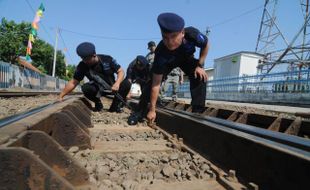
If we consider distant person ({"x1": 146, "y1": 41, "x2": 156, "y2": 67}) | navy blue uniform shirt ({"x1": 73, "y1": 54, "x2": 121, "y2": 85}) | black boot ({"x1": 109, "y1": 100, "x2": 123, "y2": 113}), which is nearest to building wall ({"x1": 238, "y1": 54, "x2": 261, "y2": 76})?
distant person ({"x1": 146, "y1": 41, "x2": 156, "y2": 67})

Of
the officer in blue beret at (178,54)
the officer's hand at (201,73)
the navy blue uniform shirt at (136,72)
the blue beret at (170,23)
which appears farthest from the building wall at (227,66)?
the blue beret at (170,23)

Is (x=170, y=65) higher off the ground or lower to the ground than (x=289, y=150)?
higher

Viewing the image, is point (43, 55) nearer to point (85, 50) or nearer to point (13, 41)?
point (13, 41)

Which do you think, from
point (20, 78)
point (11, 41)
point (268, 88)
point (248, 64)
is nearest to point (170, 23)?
point (268, 88)

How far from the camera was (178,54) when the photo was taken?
3881 millimetres

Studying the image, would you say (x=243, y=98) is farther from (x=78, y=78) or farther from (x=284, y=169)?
(x=284, y=169)

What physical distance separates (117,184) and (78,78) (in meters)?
4.18

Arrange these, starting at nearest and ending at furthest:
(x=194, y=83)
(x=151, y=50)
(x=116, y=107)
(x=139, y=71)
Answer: (x=194, y=83)
(x=116, y=107)
(x=139, y=71)
(x=151, y=50)

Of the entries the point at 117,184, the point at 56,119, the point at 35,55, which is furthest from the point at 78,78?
the point at 35,55

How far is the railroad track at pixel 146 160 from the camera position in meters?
1.31

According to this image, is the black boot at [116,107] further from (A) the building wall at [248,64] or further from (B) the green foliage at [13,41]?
(B) the green foliage at [13,41]

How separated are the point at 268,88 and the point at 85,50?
12.5 meters

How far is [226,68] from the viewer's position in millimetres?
28469

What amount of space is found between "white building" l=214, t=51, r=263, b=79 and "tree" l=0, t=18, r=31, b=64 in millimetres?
24750
